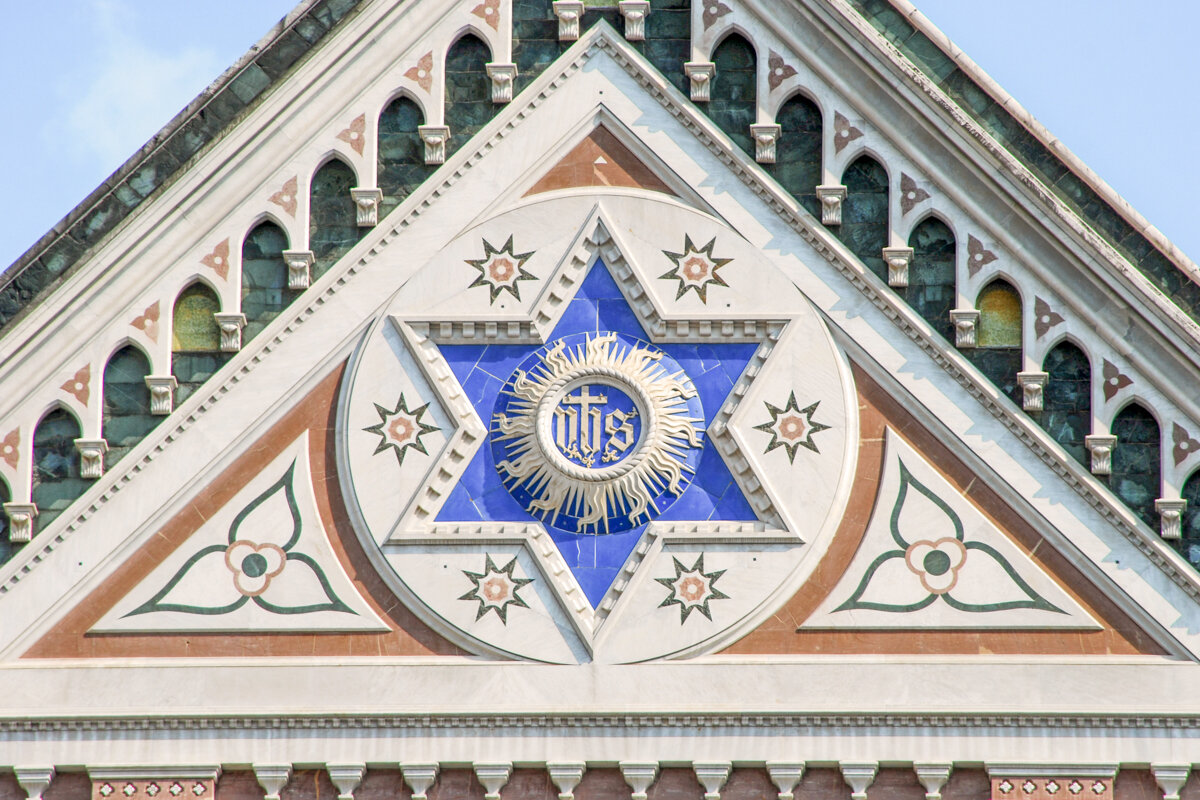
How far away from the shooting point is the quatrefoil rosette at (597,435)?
62.0 ft

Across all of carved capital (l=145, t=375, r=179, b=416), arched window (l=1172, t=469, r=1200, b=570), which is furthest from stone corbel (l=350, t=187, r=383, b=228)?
arched window (l=1172, t=469, r=1200, b=570)

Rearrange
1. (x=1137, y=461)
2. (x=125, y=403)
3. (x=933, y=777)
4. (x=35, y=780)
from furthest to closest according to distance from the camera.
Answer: (x=125, y=403) < (x=1137, y=461) < (x=35, y=780) < (x=933, y=777)

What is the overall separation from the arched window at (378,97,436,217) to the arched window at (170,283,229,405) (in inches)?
52.9

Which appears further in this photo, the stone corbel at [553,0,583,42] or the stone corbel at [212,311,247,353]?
the stone corbel at [553,0,583,42]

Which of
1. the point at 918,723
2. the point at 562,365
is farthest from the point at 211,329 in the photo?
the point at 918,723

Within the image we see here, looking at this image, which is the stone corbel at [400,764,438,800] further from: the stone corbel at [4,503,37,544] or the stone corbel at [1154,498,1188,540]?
the stone corbel at [1154,498,1188,540]

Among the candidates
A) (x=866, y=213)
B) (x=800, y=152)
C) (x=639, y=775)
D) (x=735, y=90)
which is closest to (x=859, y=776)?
(x=639, y=775)

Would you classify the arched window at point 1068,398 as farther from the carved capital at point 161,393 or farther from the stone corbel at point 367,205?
the carved capital at point 161,393

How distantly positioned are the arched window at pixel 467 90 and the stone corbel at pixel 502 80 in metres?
0.06

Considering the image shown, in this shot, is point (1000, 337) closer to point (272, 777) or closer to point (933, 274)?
point (933, 274)

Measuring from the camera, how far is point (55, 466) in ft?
63.5

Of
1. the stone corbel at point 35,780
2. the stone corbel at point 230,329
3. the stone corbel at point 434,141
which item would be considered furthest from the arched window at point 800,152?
the stone corbel at point 35,780

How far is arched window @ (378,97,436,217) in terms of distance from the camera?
19844 millimetres

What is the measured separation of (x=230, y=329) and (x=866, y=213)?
14.3 ft
